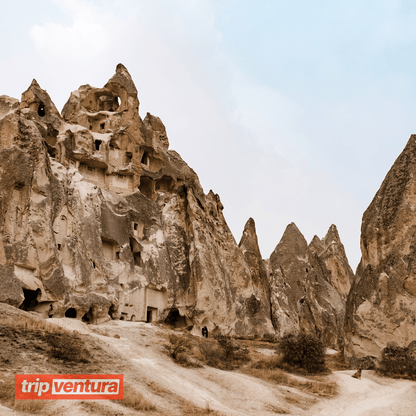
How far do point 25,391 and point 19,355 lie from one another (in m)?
2.01

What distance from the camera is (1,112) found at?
77.0ft

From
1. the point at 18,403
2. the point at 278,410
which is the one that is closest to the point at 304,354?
the point at 278,410

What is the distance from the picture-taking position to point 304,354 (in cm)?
1841

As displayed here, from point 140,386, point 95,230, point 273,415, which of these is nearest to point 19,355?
point 140,386

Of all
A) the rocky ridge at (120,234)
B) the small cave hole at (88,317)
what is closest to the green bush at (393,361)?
the rocky ridge at (120,234)

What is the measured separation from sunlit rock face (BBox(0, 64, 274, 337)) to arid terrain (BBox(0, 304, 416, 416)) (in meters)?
4.87

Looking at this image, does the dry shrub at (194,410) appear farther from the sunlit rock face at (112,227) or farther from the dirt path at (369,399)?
the sunlit rock face at (112,227)

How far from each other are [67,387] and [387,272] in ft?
47.1

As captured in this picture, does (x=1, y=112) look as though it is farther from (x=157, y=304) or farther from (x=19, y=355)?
(x=19, y=355)

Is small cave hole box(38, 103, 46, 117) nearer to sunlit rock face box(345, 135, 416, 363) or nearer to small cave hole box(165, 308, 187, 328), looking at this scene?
small cave hole box(165, 308, 187, 328)

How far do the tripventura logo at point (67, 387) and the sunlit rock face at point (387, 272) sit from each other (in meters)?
12.0

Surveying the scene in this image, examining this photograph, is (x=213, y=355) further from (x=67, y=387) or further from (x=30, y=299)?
(x=67, y=387)

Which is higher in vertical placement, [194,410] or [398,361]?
[398,361]

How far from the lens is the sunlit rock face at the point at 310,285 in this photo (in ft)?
104
